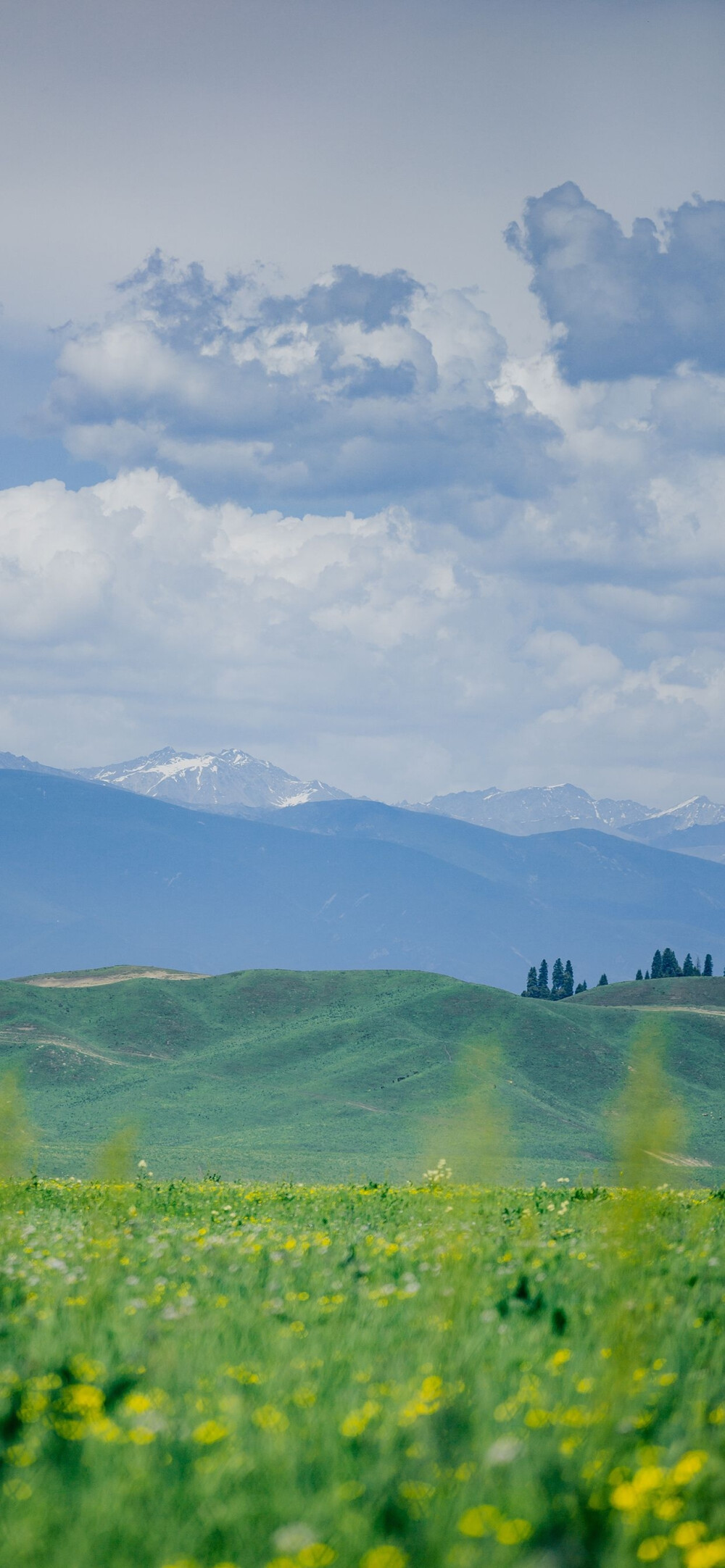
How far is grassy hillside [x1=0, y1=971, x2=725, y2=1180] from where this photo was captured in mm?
61031

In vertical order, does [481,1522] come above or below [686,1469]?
below

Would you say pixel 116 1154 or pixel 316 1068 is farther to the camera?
pixel 316 1068

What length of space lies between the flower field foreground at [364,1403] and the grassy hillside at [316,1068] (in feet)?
119

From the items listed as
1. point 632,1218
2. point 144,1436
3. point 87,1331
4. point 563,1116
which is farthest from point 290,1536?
point 563,1116

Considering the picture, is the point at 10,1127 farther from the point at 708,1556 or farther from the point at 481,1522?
the point at 708,1556

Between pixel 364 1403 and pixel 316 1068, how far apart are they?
283 ft

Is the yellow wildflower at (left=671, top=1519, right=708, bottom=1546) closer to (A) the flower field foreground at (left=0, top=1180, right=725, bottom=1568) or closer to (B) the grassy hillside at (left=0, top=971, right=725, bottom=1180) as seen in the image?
(A) the flower field foreground at (left=0, top=1180, right=725, bottom=1568)

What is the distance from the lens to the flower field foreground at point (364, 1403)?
15.5 feet

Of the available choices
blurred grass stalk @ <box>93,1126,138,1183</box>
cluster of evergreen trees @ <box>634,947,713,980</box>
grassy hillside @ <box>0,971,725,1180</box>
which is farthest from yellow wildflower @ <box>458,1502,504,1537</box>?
cluster of evergreen trees @ <box>634,947,713,980</box>

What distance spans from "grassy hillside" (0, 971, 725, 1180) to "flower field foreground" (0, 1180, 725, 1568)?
36.2 m

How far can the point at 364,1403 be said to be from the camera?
6.16m

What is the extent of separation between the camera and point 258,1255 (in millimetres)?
10383

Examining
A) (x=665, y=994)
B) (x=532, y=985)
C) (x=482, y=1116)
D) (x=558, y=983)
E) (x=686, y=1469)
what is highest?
(x=558, y=983)

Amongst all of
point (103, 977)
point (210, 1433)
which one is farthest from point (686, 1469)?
point (103, 977)
